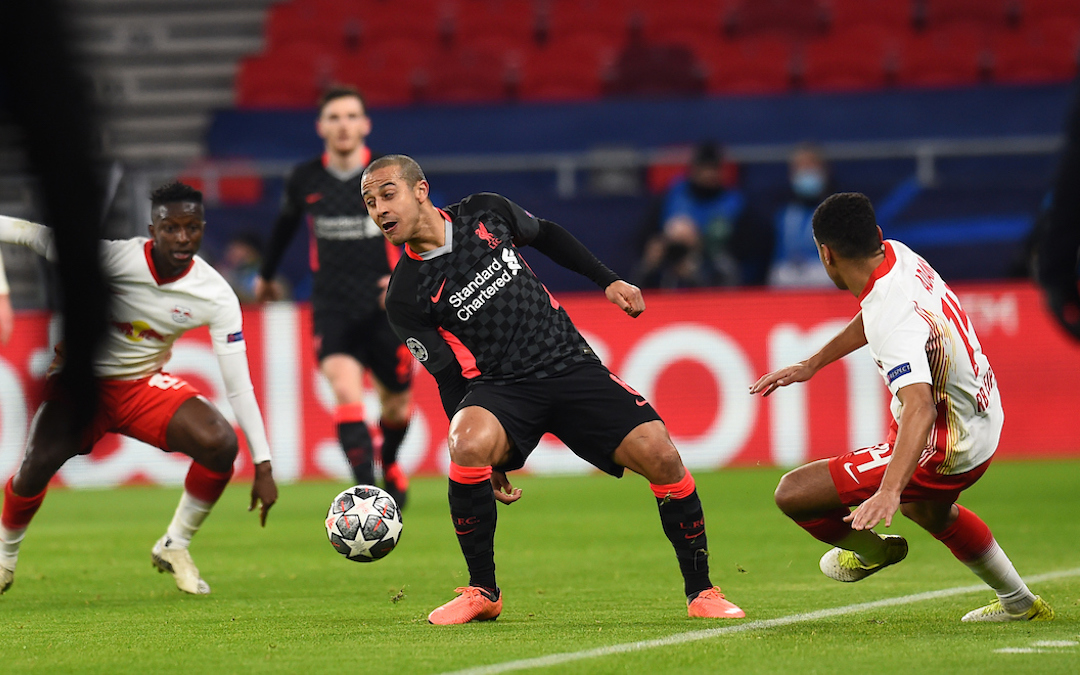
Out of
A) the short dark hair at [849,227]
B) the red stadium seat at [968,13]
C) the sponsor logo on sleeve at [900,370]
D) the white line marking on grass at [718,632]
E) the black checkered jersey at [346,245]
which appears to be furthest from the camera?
the red stadium seat at [968,13]

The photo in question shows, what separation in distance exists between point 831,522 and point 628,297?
104 cm

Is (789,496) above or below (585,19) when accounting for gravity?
below

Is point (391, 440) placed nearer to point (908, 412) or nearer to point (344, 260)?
point (344, 260)

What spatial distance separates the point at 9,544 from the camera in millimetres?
5730

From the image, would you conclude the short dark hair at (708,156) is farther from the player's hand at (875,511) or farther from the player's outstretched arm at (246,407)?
the player's hand at (875,511)

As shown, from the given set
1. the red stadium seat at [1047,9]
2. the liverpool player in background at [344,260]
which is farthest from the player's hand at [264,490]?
the red stadium seat at [1047,9]

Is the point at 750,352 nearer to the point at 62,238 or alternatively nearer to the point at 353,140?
the point at 353,140

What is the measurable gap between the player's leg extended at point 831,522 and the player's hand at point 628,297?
77 cm

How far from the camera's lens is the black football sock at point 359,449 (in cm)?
768

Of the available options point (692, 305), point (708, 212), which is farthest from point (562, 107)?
point (692, 305)

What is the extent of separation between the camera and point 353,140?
797 cm

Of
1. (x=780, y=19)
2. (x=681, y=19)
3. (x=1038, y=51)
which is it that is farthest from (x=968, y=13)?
(x=681, y=19)

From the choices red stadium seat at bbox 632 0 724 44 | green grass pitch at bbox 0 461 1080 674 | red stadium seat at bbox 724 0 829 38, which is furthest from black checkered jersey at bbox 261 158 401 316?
red stadium seat at bbox 724 0 829 38

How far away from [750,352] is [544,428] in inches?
260
